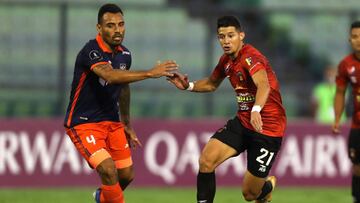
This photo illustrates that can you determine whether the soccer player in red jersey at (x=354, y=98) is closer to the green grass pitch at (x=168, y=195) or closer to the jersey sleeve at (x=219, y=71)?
the green grass pitch at (x=168, y=195)

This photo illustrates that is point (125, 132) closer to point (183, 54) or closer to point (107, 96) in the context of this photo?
point (107, 96)

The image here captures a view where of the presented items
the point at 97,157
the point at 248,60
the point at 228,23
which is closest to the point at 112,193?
the point at 97,157

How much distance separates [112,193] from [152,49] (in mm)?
8691

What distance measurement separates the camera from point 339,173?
18.6 metres

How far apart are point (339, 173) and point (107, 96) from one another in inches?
310

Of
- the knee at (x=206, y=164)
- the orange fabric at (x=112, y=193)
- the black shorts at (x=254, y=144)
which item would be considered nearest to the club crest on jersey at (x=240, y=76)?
the black shorts at (x=254, y=144)

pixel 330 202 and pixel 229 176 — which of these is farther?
pixel 229 176

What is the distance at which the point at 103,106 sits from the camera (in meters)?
11.8

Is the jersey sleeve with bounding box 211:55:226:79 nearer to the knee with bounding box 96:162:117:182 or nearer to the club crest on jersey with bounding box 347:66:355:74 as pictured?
the knee with bounding box 96:162:117:182

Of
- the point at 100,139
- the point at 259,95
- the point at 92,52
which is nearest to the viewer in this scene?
the point at 259,95

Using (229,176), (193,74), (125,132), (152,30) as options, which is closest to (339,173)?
(229,176)

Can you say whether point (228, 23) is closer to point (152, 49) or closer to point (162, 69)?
point (162, 69)

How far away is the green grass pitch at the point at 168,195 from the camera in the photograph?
15.7 metres

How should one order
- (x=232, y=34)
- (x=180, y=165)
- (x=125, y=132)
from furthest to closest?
1. (x=180, y=165)
2. (x=125, y=132)
3. (x=232, y=34)
